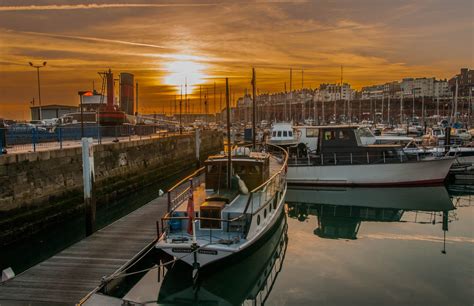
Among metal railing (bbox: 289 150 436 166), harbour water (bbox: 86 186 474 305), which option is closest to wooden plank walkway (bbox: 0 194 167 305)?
harbour water (bbox: 86 186 474 305)

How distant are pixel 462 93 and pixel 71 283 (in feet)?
526

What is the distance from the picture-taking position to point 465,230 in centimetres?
2219

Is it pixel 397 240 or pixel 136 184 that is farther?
pixel 136 184

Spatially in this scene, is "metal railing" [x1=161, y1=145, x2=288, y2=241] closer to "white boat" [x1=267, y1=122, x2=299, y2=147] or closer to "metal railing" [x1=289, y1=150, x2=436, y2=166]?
"metal railing" [x1=289, y1=150, x2=436, y2=166]

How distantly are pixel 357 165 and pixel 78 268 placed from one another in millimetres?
23846

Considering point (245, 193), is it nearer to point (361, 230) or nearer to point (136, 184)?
point (361, 230)

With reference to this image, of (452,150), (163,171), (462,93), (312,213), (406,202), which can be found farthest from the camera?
(462,93)

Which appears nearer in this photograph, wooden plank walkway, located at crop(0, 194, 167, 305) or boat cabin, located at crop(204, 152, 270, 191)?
wooden plank walkway, located at crop(0, 194, 167, 305)

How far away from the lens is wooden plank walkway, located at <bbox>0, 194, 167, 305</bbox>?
37.6 ft

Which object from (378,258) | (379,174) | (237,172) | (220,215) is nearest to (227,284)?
(220,215)

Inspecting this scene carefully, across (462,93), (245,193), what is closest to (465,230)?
(245,193)

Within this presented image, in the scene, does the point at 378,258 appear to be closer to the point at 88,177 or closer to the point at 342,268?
the point at 342,268

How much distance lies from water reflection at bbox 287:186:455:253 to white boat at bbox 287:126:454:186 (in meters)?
0.71

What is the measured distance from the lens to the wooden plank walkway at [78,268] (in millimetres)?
11445
